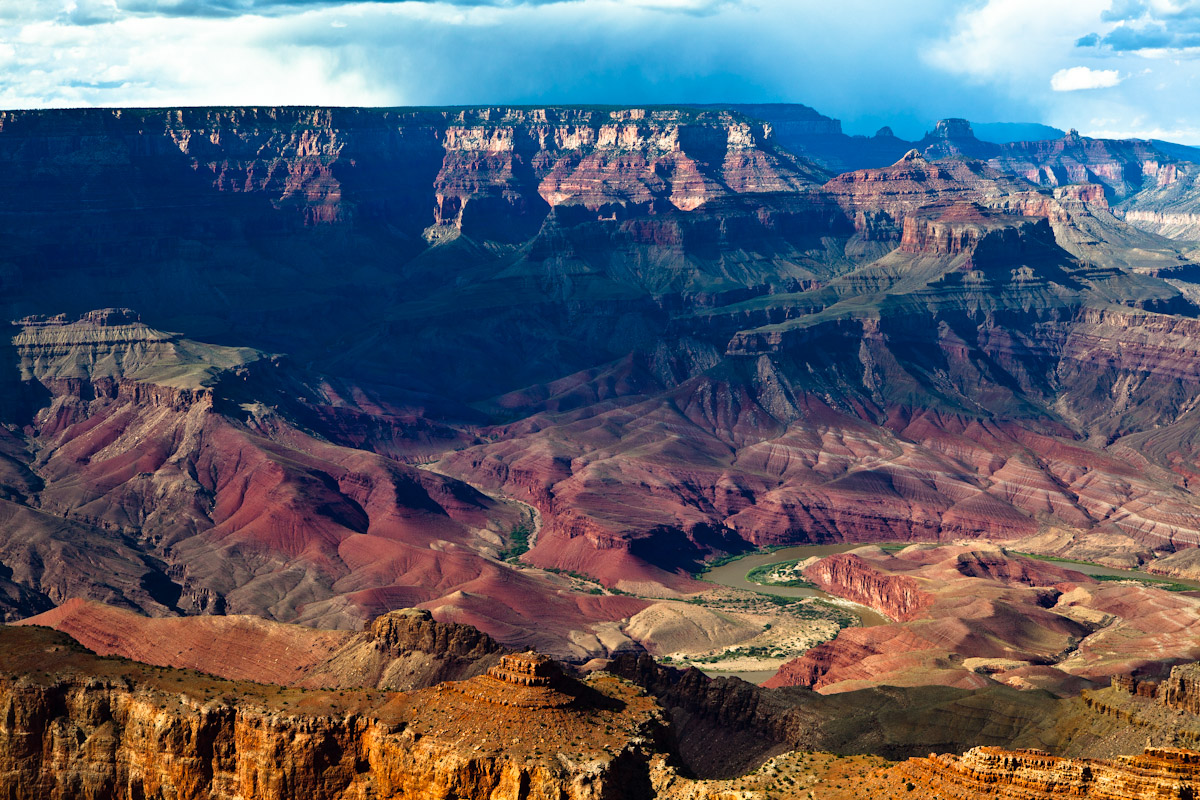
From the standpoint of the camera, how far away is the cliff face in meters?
62.4

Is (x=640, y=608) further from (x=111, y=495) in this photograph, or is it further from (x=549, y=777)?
(x=549, y=777)

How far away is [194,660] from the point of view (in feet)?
364

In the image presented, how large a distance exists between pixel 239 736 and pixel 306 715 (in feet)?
10.9

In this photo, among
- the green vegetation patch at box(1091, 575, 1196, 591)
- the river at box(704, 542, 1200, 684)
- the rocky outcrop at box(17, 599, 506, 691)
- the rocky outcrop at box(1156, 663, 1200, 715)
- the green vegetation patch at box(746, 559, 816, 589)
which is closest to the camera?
the rocky outcrop at box(1156, 663, 1200, 715)

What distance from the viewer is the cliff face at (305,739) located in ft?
205

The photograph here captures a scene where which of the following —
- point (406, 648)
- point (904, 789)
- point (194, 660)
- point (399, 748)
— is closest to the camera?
point (904, 789)

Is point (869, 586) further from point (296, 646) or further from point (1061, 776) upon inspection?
point (1061, 776)

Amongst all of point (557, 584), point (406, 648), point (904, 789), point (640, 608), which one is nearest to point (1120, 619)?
point (640, 608)

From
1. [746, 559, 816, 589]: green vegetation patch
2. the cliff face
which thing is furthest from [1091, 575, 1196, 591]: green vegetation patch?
the cliff face

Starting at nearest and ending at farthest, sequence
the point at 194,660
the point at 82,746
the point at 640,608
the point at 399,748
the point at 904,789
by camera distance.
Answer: the point at 904,789
the point at 399,748
the point at 82,746
the point at 194,660
the point at 640,608

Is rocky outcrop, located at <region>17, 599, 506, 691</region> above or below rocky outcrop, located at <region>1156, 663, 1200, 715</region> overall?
below

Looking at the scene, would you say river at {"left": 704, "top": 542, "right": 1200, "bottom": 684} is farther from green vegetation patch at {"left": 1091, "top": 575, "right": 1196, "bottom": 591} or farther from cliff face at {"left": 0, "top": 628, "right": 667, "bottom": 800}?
cliff face at {"left": 0, "top": 628, "right": 667, "bottom": 800}

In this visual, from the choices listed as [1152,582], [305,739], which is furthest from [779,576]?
[305,739]

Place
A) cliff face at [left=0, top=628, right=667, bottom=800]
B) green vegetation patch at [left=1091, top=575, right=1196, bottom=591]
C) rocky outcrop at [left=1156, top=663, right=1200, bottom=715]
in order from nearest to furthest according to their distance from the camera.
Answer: cliff face at [left=0, top=628, right=667, bottom=800]
rocky outcrop at [left=1156, top=663, right=1200, bottom=715]
green vegetation patch at [left=1091, top=575, right=1196, bottom=591]
